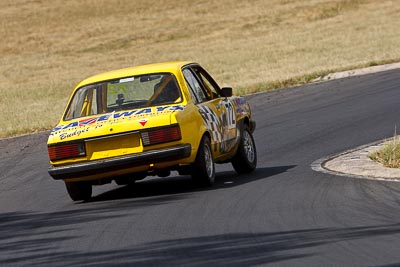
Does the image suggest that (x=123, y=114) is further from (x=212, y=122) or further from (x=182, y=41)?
(x=182, y=41)

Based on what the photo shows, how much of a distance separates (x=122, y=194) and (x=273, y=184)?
182 centimetres

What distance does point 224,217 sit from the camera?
10391mm

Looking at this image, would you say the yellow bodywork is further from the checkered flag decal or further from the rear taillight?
the checkered flag decal

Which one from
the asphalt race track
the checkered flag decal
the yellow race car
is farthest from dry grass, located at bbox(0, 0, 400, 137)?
the checkered flag decal

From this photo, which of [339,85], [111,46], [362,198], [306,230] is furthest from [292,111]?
[111,46]

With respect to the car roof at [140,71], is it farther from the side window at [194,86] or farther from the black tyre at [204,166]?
the black tyre at [204,166]

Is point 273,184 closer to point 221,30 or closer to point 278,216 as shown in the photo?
point 278,216

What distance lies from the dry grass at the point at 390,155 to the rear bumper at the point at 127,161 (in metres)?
2.29

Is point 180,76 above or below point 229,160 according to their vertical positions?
above

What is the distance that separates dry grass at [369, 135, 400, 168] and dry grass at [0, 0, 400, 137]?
12.6 metres

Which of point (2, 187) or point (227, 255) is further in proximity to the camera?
point (2, 187)

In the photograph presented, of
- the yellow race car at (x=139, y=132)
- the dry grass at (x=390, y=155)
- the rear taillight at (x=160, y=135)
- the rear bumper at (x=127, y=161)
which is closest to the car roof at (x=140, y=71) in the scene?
the yellow race car at (x=139, y=132)

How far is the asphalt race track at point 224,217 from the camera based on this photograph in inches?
332

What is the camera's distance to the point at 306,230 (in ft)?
30.4
